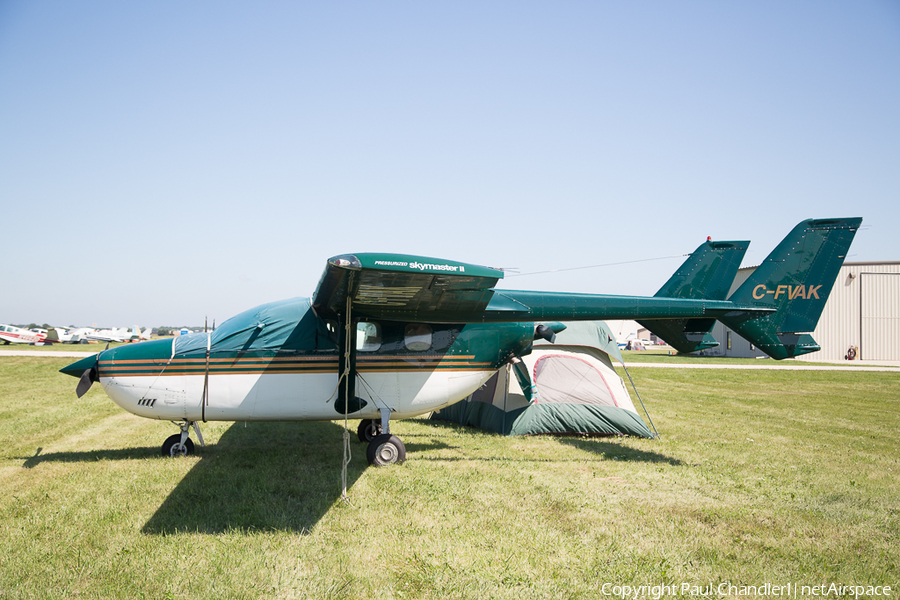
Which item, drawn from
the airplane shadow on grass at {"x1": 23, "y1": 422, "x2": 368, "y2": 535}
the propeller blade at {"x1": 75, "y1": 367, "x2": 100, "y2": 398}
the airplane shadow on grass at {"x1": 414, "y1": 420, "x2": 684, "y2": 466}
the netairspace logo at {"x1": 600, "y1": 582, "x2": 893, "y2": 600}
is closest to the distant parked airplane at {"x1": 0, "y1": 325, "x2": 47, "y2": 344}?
the airplane shadow on grass at {"x1": 23, "y1": 422, "x2": 368, "y2": 535}

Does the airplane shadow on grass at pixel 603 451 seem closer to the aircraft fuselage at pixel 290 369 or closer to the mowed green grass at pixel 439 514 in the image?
the mowed green grass at pixel 439 514

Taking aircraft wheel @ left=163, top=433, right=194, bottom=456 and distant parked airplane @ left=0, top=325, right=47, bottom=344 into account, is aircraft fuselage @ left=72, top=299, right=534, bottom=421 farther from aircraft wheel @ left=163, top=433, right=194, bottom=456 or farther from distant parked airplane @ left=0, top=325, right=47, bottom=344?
distant parked airplane @ left=0, top=325, right=47, bottom=344

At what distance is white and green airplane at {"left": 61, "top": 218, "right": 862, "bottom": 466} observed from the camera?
730cm

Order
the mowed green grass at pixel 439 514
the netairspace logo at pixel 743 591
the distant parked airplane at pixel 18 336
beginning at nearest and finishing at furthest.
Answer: the netairspace logo at pixel 743 591
the mowed green grass at pixel 439 514
the distant parked airplane at pixel 18 336

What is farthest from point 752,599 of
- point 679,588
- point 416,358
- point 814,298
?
point 814,298

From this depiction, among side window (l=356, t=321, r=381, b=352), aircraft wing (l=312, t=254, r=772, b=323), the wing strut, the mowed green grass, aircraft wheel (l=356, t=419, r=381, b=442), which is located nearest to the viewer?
the mowed green grass

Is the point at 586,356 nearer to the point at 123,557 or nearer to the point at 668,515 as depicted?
the point at 668,515

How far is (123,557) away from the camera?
4.43 meters

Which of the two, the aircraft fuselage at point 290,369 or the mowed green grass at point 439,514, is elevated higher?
the aircraft fuselage at point 290,369

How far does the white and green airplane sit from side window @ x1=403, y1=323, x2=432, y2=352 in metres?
0.01

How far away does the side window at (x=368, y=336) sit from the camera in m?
7.60

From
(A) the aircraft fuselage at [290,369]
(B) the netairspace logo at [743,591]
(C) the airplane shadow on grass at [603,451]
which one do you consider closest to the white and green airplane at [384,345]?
(A) the aircraft fuselage at [290,369]

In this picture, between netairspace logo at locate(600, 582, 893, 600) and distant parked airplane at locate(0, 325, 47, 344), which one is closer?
netairspace logo at locate(600, 582, 893, 600)

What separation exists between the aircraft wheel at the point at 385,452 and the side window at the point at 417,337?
132 centimetres
